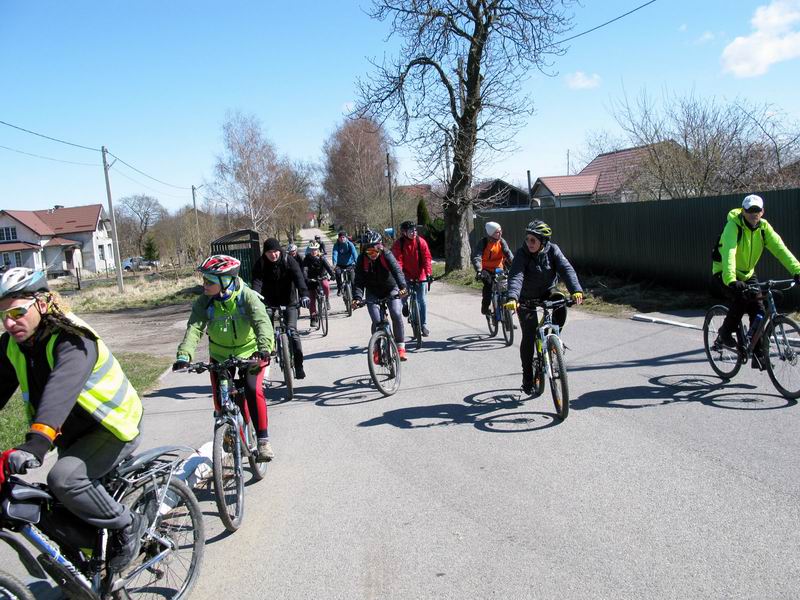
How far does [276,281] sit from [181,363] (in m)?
4.04

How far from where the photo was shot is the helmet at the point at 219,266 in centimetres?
515

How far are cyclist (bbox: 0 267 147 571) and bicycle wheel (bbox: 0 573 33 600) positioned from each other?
0.40 meters

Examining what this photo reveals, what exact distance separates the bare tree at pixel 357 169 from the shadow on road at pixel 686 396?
4668 cm

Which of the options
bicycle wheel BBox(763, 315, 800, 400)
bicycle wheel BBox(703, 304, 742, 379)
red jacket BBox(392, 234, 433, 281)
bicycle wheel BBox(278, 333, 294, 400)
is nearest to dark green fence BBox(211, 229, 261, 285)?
red jacket BBox(392, 234, 433, 281)

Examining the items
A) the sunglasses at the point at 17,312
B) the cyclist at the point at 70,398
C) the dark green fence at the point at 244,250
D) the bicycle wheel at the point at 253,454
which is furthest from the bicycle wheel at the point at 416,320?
the dark green fence at the point at 244,250

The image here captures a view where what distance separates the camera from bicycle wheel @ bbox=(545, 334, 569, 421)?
6098 mm

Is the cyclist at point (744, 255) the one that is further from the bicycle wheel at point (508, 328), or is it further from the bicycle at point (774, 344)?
the bicycle wheel at point (508, 328)

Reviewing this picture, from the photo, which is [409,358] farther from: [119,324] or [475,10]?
[475,10]

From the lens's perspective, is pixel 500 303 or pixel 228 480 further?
pixel 500 303

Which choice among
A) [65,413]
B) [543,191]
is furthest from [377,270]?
[543,191]

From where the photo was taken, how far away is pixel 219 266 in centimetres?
520

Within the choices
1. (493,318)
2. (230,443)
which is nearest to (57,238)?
(493,318)

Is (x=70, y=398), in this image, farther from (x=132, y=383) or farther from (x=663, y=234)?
(x=663, y=234)

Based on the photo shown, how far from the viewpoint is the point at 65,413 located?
9.71ft
